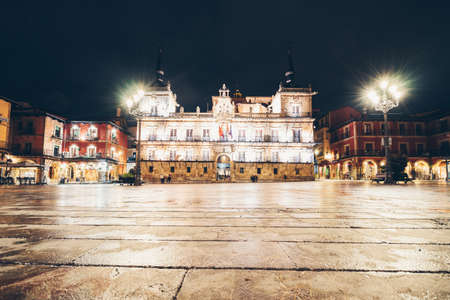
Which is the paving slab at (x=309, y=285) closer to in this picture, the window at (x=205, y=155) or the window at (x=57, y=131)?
the window at (x=205, y=155)

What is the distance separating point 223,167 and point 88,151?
20.1m

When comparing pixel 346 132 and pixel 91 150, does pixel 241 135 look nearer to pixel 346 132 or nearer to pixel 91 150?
pixel 346 132

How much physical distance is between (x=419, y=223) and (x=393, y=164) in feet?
58.4

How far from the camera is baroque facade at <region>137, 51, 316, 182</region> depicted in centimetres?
3052

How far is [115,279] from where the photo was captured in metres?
1.45

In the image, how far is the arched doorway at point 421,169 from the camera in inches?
1244

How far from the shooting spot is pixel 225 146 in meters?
30.8

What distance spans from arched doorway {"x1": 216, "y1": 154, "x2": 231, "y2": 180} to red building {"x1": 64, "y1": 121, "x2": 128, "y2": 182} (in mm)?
16394

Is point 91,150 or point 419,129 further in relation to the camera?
point 419,129

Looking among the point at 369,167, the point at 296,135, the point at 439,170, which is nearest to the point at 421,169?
the point at 439,170

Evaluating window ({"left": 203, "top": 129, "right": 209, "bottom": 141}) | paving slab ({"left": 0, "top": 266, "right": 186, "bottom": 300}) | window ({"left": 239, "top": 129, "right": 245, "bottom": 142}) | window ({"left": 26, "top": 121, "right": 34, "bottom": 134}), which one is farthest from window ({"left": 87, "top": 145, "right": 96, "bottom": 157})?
paving slab ({"left": 0, "top": 266, "right": 186, "bottom": 300})

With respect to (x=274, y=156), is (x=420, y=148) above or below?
above

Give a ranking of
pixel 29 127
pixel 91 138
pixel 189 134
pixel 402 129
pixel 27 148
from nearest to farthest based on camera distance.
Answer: pixel 27 148 < pixel 29 127 < pixel 189 134 < pixel 91 138 < pixel 402 129

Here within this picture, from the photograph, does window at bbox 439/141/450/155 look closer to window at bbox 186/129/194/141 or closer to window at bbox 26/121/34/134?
window at bbox 186/129/194/141
